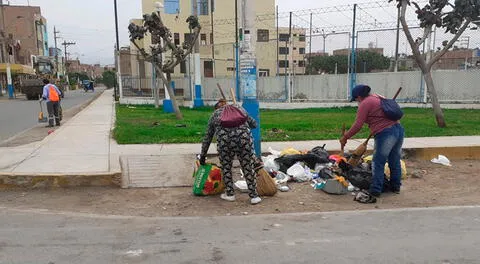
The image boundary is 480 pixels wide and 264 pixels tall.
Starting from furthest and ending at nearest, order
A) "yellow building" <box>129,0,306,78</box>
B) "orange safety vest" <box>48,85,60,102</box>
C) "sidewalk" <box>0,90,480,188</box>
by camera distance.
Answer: "yellow building" <box>129,0,306,78</box> → "orange safety vest" <box>48,85,60,102</box> → "sidewalk" <box>0,90,480,188</box>

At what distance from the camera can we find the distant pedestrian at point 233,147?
5875 mm

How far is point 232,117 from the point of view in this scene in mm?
5840

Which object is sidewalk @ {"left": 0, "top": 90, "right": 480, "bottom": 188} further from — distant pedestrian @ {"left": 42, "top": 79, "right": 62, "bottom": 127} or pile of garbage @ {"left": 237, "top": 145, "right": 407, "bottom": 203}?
distant pedestrian @ {"left": 42, "top": 79, "right": 62, "bottom": 127}

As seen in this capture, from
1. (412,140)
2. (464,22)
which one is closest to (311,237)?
(412,140)

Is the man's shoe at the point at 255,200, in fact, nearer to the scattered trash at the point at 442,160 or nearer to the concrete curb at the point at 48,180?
the concrete curb at the point at 48,180

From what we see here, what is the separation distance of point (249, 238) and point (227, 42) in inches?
1561

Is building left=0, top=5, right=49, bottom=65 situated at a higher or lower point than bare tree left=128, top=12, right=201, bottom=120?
higher

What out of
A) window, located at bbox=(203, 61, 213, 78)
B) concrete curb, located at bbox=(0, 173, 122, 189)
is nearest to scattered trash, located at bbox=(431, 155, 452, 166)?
concrete curb, located at bbox=(0, 173, 122, 189)

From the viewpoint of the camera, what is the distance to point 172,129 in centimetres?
1172

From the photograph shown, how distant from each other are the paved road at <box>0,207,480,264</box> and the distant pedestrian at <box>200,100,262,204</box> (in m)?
0.75

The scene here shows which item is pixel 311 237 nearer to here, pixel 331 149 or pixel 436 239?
pixel 436 239

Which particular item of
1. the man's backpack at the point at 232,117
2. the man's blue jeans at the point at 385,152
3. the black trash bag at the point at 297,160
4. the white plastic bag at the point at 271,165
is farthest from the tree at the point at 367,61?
the man's backpack at the point at 232,117

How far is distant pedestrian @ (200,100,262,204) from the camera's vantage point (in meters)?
5.88

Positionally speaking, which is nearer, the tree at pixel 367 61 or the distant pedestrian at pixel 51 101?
the distant pedestrian at pixel 51 101
